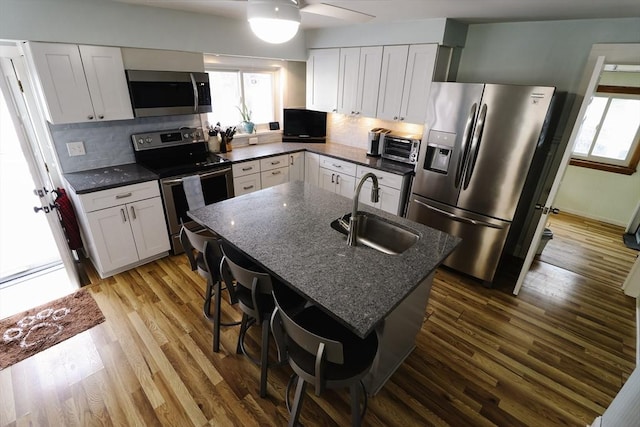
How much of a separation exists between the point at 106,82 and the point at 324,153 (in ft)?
7.99

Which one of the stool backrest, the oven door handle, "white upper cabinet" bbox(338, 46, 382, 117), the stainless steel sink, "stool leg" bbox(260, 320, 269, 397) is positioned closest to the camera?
the stool backrest

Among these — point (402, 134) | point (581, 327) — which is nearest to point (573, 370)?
point (581, 327)

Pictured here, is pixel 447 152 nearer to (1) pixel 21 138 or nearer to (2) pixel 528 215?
(2) pixel 528 215

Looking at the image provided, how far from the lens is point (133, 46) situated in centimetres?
280

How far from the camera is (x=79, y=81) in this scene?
8.52ft

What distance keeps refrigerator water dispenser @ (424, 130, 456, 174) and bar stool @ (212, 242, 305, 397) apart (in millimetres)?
2081

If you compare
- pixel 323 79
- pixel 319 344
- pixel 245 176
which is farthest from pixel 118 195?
pixel 323 79

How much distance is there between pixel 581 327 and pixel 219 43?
14.9 feet

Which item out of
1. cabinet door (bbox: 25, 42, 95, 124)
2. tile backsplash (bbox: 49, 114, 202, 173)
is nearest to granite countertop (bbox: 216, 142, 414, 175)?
tile backsplash (bbox: 49, 114, 202, 173)

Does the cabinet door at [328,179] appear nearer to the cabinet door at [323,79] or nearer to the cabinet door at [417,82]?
the cabinet door at [323,79]

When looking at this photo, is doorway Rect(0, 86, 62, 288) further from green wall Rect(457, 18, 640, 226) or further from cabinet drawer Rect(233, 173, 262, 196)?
green wall Rect(457, 18, 640, 226)

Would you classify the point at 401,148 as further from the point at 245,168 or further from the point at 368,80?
the point at 245,168

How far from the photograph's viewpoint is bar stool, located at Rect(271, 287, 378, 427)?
123 cm

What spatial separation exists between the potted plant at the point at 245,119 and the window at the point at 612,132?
4651mm
